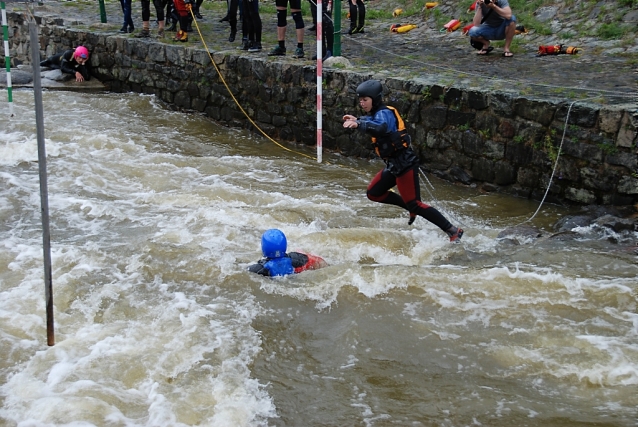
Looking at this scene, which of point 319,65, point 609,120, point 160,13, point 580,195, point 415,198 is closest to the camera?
point 415,198

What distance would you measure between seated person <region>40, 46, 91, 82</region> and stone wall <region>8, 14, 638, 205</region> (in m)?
1.79

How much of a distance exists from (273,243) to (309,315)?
74 cm

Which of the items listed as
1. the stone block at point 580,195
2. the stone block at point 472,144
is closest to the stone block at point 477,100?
the stone block at point 472,144

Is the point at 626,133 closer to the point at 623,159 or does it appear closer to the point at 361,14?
the point at 623,159

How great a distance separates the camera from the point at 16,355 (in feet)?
A: 15.1

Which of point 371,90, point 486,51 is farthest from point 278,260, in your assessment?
point 486,51

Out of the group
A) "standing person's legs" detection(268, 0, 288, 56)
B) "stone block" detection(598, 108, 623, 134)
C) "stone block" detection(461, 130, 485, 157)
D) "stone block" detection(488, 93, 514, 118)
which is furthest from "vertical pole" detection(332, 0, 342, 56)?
"stone block" detection(598, 108, 623, 134)

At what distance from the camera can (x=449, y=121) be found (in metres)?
8.38

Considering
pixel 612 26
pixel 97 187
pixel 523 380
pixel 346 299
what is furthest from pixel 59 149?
pixel 612 26

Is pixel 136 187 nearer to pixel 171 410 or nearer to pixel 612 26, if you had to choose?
pixel 171 410

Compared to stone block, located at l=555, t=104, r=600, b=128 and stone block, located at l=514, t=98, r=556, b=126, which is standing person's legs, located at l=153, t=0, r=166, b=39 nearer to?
stone block, located at l=514, t=98, r=556, b=126

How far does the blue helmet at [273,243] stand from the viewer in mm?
5637

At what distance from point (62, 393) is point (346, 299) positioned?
2.16 m

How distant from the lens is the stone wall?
A: 22.9 ft
